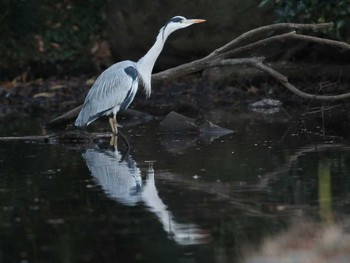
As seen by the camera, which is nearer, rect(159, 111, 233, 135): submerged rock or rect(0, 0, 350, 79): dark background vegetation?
rect(159, 111, 233, 135): submerged rock

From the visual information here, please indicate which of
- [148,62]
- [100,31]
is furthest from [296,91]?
[100,31]

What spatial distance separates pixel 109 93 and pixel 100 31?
9.72 metres

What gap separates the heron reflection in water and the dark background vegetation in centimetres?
837

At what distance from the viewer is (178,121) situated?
543 inches

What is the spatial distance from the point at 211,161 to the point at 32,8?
11.8 meters

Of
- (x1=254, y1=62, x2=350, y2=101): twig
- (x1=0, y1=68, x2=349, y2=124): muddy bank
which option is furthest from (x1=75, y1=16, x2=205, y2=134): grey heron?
(x1=0, y1=68, x2=349, y2=124): muddy bank

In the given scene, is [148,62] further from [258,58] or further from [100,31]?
[100,31]

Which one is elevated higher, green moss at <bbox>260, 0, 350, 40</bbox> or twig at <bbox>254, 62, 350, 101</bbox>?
green moss at <bbox>260, 0, 350, 40</bbox>

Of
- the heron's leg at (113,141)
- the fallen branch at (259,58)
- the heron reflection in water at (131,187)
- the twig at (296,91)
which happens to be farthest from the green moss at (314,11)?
the heron reflection in water at (131,187)

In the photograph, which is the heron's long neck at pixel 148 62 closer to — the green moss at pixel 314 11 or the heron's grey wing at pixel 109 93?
the heron's grey wing at pixel 109 93

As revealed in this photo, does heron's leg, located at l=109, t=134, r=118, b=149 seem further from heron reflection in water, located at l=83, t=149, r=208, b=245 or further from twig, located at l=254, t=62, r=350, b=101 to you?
twig, located at l=254, t=62, r=350, b=101

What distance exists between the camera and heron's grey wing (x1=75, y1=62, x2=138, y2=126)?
13.3 metres

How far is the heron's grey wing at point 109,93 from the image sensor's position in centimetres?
1332

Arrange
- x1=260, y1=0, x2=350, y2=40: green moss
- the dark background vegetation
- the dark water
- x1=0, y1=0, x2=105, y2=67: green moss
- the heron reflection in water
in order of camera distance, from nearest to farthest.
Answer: the dark water → the heron reflection in water → x1=260, y1=0, x2=350, y2=40: green moss → the dark background vegetation → x1=0, y1=0, x2=105, y2=67: green moss
